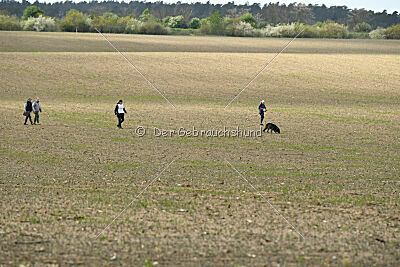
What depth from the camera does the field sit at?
389 inches

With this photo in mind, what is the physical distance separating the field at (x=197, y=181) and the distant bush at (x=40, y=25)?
5944 cm

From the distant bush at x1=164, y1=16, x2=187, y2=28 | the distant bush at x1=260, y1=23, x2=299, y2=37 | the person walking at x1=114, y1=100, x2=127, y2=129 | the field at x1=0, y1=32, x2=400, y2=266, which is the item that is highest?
the distant bush at x1=164, y1=16, x2=187, y2=28

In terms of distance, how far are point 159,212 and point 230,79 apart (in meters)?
36.9

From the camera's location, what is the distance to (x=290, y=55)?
66500mm

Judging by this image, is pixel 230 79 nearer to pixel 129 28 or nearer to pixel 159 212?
pixel 159 212

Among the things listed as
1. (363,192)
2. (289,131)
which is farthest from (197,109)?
(363,192)

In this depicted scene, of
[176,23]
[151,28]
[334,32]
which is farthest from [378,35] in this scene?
[176,23]

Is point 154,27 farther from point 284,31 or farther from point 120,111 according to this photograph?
point 120,111

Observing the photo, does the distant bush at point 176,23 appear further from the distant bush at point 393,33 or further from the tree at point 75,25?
the distant bush at point 393,33

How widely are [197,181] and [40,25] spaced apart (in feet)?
296

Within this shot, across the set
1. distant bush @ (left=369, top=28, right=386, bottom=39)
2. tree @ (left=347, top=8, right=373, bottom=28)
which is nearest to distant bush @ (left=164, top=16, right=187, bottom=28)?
distant bush @ (left=369, top=28, right=386, bottom=39)

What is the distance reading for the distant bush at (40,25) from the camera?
95.8m

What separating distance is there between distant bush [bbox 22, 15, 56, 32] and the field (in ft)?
195

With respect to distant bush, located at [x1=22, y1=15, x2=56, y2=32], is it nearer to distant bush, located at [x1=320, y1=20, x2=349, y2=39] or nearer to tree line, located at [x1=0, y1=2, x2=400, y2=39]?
tree line, located at [x1=0, y1=2, x2=400, y2=39]
